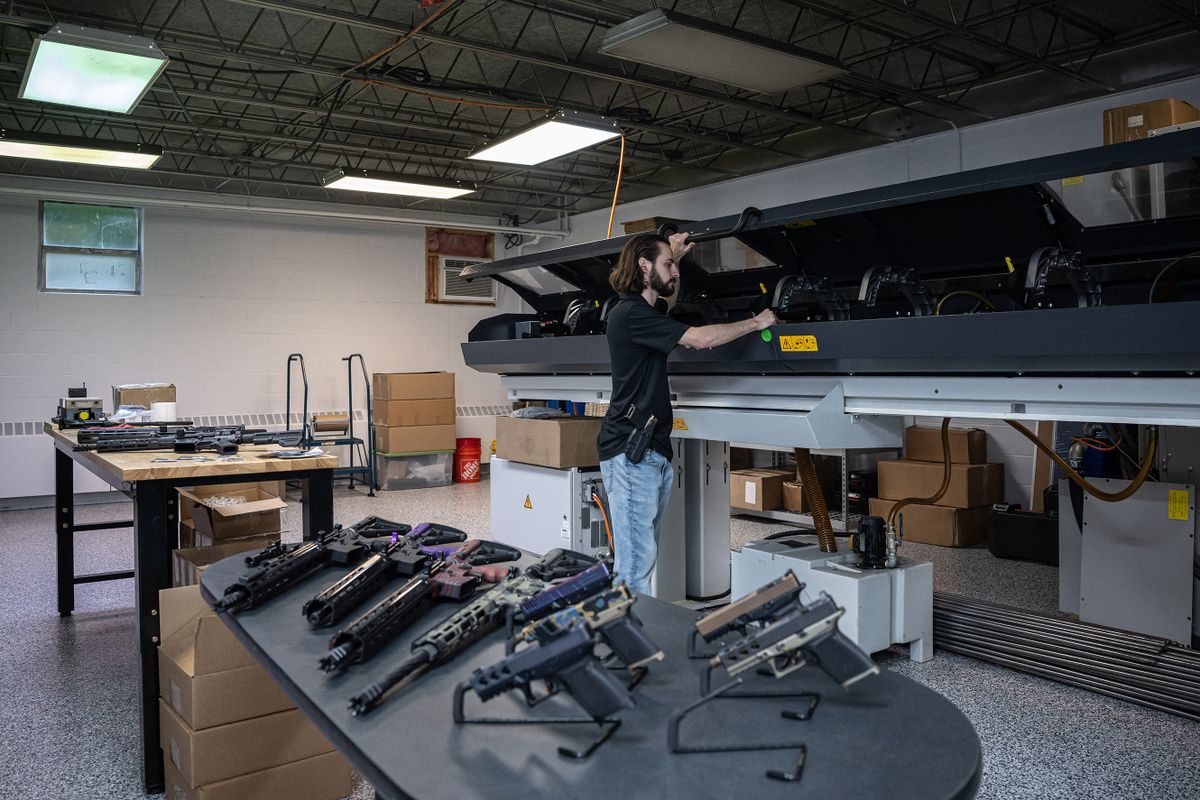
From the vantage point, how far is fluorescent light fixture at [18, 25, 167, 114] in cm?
379

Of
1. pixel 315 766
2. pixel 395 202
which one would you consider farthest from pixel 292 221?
pixel 315 766

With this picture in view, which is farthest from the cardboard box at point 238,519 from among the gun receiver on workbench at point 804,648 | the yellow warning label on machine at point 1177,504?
the yellow warning label on machine at point 1177,504

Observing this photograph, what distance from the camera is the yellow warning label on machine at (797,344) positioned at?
272 centimetres

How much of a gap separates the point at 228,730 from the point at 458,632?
1280 mm

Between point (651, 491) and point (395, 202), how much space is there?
7.32m

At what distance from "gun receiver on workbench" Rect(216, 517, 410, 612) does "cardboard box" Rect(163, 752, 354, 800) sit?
2.28 ft

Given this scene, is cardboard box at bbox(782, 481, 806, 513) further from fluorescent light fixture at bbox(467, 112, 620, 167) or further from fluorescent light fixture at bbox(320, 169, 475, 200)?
fluorescent light fixture at bbox(320, 169, 475, 200)

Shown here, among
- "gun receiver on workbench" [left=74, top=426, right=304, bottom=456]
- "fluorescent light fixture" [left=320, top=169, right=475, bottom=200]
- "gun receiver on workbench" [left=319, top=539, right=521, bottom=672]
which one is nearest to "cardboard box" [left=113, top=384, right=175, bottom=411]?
"gun receiver on workbench" [left=74, top=426, right=304, bottom=456]

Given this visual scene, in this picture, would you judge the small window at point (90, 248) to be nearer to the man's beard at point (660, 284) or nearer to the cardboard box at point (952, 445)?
the man's beard at point (660, 284)

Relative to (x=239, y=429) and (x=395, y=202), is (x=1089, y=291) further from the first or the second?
(x=395, y=202)

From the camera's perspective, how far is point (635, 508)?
318 centimetres

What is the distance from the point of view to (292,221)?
881 centimetres

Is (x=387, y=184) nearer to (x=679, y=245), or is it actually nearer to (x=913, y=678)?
(x=679, y=245)

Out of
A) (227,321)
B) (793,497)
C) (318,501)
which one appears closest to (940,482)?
(793,497)
